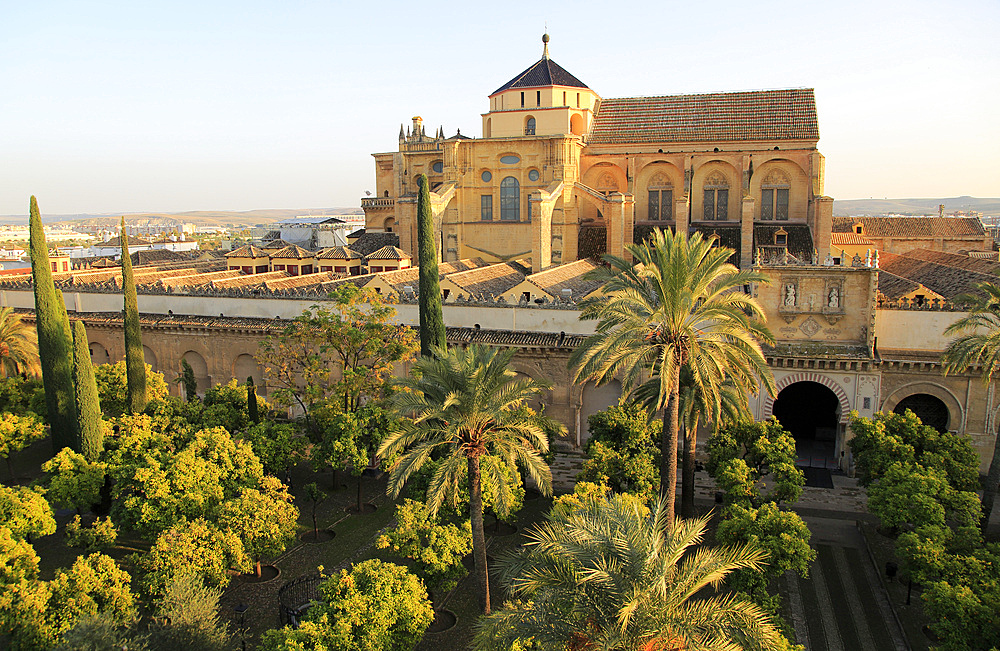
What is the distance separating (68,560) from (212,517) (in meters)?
4.79

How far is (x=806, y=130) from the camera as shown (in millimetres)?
36375

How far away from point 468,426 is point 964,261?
113ft

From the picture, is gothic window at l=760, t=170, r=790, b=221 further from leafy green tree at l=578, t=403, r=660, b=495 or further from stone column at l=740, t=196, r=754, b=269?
leafy green tree at l=578, t=403, r=660, b=495

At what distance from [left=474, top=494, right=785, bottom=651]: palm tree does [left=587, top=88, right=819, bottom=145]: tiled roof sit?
31.6 m

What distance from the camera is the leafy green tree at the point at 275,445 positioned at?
19.7 metres

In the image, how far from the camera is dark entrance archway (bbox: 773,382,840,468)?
26281 millimetres

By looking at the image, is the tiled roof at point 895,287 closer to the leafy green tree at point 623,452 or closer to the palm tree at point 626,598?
→ the leafy green tree at point 623,452

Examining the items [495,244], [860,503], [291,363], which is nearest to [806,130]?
[495,244]

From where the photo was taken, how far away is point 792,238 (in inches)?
1399

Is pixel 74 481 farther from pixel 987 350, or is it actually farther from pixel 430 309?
pixel 987 350

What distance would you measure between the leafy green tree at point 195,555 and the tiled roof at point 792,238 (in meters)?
28.1

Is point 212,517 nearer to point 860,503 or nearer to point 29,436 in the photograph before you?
point 29,436

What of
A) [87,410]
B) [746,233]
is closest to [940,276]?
[746,233]

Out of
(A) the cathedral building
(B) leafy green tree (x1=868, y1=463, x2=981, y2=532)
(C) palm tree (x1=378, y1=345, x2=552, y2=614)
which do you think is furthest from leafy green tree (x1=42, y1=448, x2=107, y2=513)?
(A) the cathedral building
